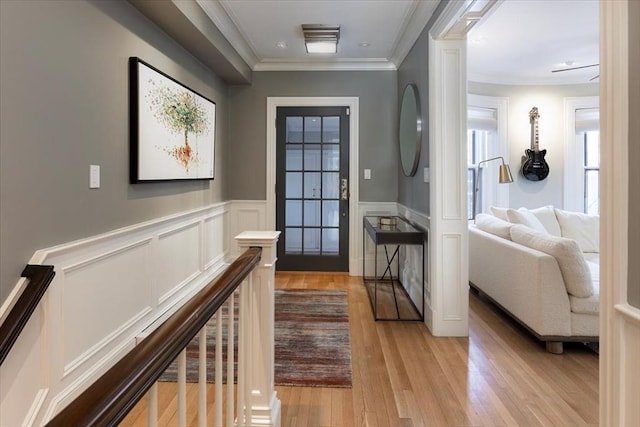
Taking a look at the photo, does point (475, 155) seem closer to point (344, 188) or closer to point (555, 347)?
point (344, 188)

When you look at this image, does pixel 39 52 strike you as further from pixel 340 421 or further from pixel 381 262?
pixel 381 262

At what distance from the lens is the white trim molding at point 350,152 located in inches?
190

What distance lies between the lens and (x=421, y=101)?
340 centimetres

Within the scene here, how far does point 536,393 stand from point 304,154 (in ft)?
11.5

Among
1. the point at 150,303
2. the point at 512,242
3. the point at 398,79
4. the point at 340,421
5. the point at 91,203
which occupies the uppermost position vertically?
the point at 398,79

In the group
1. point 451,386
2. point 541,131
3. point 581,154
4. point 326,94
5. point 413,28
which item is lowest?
point 451,386

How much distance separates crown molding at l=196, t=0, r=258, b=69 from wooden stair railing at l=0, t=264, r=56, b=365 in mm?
2279

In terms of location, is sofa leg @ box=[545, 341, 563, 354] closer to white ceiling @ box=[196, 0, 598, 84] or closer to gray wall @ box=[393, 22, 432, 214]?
gray wall @ box=[393, 22, 432, 214]

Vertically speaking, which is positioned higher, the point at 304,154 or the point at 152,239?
the point at 304,154

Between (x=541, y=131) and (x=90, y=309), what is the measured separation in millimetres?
5720

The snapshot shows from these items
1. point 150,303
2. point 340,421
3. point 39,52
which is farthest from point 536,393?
point 39,52

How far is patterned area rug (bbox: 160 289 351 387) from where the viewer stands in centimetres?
239

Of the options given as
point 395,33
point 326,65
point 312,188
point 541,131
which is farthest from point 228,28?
point 541,131

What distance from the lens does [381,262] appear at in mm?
4852
